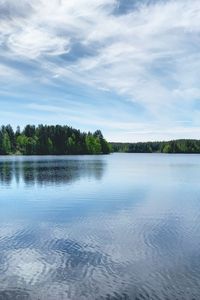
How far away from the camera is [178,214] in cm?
3180

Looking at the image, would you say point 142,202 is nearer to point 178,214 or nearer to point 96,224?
point 178,214

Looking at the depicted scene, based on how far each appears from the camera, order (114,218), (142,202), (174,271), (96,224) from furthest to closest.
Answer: (142,202) → (114,218) → (96,224) → (174,271)

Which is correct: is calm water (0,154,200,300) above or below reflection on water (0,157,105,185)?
below

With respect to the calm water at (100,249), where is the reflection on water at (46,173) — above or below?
above

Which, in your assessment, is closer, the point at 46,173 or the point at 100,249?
the point at 100,249

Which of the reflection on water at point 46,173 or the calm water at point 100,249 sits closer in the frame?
the calm water at point 100,249

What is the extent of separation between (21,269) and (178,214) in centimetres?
1785

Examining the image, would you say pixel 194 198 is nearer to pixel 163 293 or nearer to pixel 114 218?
pixel 114 218

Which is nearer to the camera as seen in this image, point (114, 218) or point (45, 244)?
point (45, 244)

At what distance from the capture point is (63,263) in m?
18.3

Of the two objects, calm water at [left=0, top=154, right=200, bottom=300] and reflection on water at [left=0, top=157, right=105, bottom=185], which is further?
reflection on water at [left=0, top=157, right=105, bottom=185]

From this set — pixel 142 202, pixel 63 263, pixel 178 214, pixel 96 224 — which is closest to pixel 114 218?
pixel 96 224

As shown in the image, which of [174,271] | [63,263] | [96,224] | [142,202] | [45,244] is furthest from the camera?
[142,202]

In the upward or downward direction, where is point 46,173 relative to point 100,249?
upward
